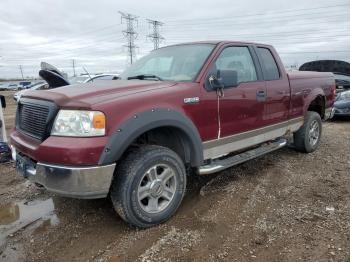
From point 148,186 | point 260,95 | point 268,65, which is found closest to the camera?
point 148,186

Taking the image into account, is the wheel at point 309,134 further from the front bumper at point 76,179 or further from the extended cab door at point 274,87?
the front bumper at point 76,179

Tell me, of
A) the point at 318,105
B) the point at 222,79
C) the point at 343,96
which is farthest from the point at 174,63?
the point at 343,96

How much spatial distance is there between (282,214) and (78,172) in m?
2.18

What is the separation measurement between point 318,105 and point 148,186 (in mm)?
4481

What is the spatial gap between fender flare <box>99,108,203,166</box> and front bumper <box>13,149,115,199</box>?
0.11m

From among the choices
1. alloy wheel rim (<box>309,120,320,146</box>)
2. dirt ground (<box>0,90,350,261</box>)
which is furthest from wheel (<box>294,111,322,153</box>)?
dirt ground (<box>0,90,350,261</box>)

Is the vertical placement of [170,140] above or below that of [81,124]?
below

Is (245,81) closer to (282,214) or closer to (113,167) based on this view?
(282,214)

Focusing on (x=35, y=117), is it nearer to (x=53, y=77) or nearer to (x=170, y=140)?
(x=53, y=77)

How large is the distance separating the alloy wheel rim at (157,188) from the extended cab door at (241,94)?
2.97ft

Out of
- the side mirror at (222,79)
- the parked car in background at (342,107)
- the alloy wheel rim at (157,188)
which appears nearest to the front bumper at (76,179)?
the alloy wheel rim at (157,188)

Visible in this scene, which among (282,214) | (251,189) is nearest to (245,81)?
(251,189)

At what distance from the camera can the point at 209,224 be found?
3.71 meters

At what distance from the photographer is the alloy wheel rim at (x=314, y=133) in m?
6.48
